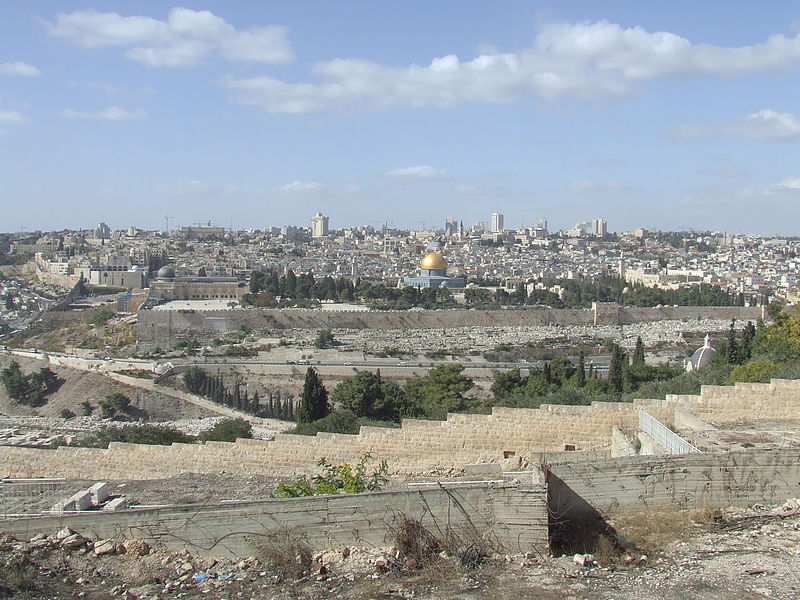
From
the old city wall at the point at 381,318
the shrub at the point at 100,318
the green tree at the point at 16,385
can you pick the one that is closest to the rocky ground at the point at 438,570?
the green tree at the point at 16,385

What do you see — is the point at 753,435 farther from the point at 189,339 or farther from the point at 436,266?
the point at 436,266

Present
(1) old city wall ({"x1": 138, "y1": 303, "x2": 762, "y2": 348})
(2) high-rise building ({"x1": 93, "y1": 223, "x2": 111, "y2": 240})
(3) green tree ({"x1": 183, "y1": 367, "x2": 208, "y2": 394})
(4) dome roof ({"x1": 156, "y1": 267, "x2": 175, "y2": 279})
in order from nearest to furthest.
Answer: (3) green tree ({"x1": 183, "y1": 367, "x2": 208, "y2": 394}) → (1) old city wall ({"x1": 138, "y1": 303, "x2": 762, "y2": 348}) → (4) dome roof ({"x1": 156, "y1": 267, "x2": 175, "y2": 279}) → (2) high-rise building ({"x1": 93, "y1": 223, "x2": 111, "y2": 240})

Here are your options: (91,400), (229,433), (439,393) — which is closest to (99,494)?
(229,433)

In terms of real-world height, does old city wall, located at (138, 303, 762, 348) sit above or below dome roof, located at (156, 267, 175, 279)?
below

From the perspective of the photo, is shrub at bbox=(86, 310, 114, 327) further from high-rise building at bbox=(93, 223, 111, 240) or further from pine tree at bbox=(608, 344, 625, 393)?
high-rise building at bbox=(93, 223, 111, 240)

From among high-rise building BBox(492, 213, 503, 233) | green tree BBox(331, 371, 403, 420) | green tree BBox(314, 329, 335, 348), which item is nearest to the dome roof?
green tree BBox(314, 329, 335, 348)

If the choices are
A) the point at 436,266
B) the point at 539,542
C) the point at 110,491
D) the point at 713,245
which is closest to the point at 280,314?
the point at 436,266

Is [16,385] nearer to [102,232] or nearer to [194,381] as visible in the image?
[194,381]
